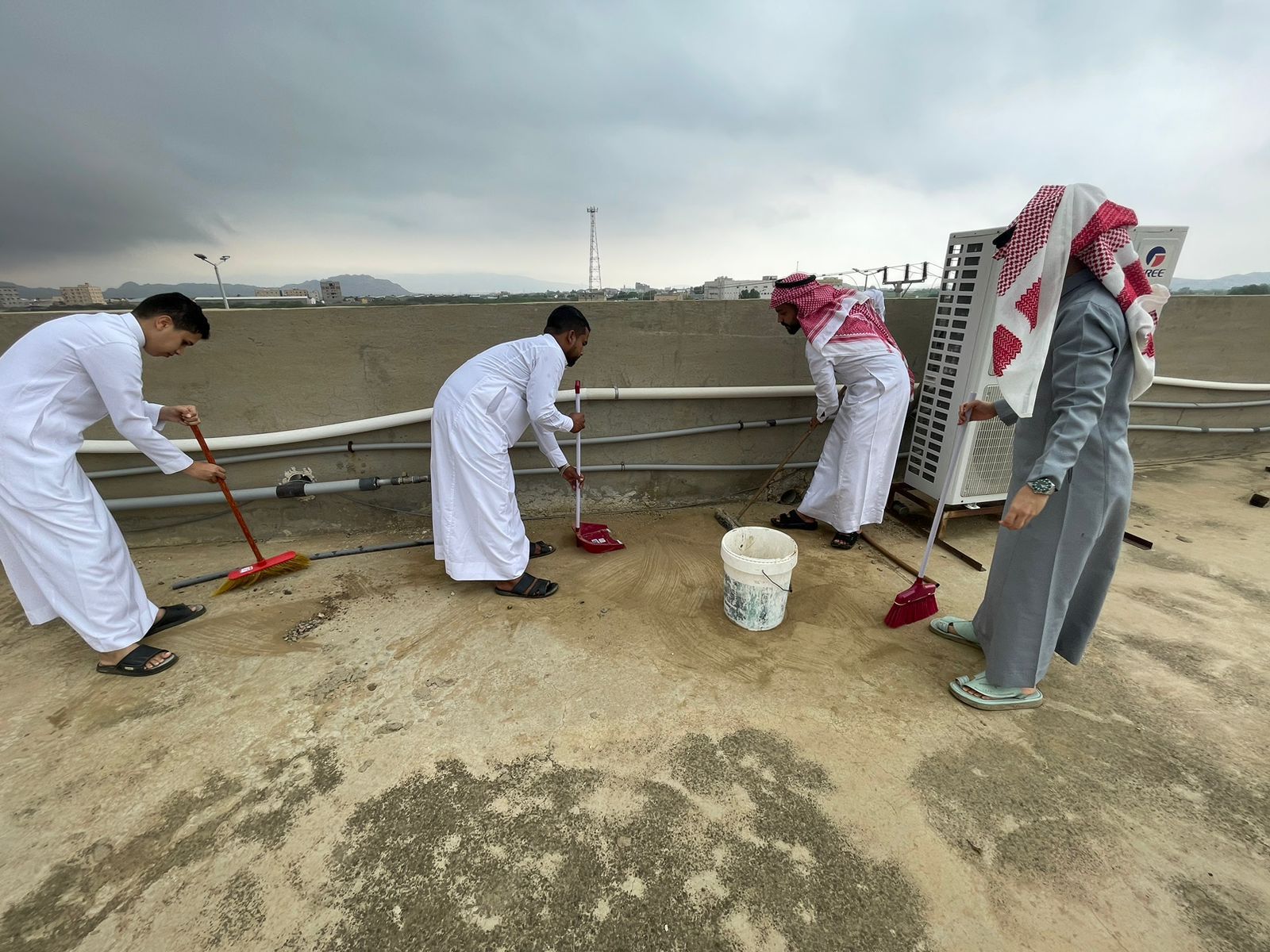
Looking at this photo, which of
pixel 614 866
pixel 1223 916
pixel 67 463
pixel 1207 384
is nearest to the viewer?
pixel 1223 916

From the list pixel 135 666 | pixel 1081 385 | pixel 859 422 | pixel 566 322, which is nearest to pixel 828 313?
pixel 859 422

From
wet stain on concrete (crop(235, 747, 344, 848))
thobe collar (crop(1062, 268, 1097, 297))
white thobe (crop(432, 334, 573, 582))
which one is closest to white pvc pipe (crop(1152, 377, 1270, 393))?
thobe collar (crop(1062, 268, 1097, 297))

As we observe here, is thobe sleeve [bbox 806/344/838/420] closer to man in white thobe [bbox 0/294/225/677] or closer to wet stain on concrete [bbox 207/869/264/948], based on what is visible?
man in white thobe [bbox 0/294/225/677]

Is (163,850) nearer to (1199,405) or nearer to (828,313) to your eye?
(828,313)

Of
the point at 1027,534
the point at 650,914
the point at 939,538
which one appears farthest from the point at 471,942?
the point at 939,538

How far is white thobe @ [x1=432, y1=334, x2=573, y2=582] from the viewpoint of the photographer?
8.81ft

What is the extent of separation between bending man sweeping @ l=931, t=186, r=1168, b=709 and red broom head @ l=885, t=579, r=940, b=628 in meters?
0.44

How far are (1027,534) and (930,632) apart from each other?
2.70 ft

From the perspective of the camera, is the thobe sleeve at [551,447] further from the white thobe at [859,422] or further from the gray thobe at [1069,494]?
the gray thobe at [1069,494]

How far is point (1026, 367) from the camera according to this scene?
174 centimetres

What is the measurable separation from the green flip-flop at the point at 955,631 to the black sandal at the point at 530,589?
A: 75.6 inches

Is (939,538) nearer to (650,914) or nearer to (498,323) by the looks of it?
(650,914)

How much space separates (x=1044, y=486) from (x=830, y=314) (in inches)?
71.4

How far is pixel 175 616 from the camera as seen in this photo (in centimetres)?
257
